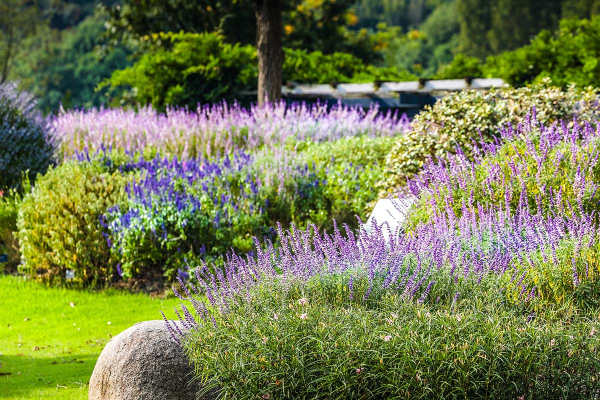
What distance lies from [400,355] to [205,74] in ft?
39.1

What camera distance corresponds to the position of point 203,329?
3.75m

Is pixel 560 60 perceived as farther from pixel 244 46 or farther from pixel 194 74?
pixel 244 46

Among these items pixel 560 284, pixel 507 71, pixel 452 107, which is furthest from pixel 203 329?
pixel 507 71

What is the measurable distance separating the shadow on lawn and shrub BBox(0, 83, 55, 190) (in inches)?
164

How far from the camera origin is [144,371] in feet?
12.6

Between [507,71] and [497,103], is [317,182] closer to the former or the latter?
[497,103]

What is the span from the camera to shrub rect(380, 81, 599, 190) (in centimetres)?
737

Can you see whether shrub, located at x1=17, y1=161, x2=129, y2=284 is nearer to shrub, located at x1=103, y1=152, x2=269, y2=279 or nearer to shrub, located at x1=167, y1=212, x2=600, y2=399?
shrub, located at x1=103, y1=152, x2=269, y2=279

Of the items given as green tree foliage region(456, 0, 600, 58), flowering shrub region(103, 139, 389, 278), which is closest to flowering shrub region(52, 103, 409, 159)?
flowering shrub region(103, 139, 389, 278)

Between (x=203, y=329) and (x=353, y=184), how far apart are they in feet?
13.7

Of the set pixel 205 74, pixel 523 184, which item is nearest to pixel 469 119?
pixel 523 184

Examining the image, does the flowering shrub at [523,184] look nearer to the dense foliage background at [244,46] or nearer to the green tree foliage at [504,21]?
the dense foliage background at [244,46]

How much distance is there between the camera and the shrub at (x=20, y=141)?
9.14 meters

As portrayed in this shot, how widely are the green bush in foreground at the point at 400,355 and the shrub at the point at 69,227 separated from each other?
3904mm
